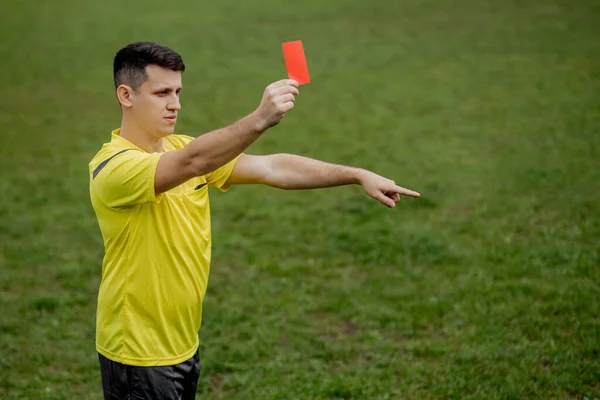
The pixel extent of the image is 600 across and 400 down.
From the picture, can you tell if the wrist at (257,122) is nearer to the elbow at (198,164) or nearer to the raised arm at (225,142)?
the raised arm at (225,142)

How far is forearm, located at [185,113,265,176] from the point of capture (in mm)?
2801

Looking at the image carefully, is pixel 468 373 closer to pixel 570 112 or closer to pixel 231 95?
pixel 570 112

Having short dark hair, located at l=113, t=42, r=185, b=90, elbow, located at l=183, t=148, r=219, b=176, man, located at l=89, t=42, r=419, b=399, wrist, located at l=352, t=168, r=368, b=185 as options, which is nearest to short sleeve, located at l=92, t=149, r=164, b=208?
man, located at l=89, t=42, r=419, b=399

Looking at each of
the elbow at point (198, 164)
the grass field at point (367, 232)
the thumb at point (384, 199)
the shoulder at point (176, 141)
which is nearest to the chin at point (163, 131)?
the shoulder at point (176, 141)

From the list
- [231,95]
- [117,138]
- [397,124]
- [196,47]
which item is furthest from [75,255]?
[196,47]

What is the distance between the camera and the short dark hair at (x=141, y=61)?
326 cm

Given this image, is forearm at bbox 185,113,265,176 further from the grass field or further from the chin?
the grass field

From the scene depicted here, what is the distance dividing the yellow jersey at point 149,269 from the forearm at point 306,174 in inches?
15.1

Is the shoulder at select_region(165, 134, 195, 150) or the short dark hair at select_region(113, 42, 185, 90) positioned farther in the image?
the shoulder at select_region(165, 134, 195, 150)

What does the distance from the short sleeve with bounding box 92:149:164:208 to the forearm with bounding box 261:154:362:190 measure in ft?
2.36

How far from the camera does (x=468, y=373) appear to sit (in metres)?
5.45

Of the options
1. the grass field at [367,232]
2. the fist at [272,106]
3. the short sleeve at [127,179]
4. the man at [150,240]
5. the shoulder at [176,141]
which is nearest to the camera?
the fist at [272,106]

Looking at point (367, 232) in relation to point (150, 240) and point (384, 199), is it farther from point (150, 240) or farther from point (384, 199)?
point (150, 240)

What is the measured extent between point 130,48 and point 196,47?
15502 millimetres
